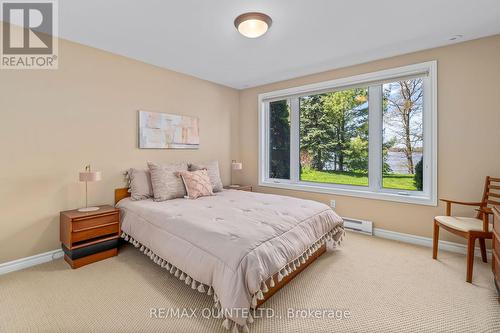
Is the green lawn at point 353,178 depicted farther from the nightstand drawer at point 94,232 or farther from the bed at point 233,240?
the nightstand drawer at point 94,232

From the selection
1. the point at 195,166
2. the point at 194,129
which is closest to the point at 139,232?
the point at 195,166

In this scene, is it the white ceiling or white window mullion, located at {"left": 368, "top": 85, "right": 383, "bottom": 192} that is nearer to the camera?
the white ceiling

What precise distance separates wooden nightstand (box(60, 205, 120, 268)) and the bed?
0.14m

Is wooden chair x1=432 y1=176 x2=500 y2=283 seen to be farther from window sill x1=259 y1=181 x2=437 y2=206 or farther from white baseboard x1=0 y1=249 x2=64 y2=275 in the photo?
white baseboard x1=0 y1=249 x2=64 y2=275

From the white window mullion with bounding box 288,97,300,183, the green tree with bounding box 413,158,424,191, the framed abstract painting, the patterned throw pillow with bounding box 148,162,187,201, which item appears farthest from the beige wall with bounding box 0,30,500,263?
the white window mullion with bounding box 288,97,300,183

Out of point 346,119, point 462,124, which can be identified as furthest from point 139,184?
point 462,124

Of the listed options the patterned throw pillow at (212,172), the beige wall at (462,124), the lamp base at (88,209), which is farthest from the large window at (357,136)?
the lamp base at (88,209)

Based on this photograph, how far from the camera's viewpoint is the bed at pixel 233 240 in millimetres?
1603

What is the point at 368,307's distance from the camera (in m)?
1.84

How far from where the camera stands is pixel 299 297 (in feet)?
6.48

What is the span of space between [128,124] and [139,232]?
5.04 ft

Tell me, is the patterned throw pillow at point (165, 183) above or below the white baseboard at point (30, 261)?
above

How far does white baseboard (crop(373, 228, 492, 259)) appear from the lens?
2762 mm

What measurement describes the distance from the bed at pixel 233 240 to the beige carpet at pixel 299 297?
7.1 inches
